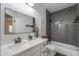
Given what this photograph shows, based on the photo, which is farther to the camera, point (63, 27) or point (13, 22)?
point (63, 27)

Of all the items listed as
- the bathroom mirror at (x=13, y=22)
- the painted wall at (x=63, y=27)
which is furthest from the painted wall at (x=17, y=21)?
the painted wall at (x=63, y=27)

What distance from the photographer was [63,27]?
6.31 feet

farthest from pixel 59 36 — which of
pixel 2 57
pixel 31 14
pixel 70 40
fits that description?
pixel 2 57

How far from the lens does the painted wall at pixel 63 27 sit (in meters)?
1.85

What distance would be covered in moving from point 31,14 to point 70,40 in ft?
4.89

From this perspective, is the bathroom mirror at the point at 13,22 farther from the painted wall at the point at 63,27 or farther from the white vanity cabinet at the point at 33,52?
the painted wall at the point at 63,27

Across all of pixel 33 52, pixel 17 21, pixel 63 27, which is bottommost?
pixel 33 52

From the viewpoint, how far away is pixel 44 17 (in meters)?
1.83

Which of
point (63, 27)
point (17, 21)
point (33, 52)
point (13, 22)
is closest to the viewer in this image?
point (33, 52)

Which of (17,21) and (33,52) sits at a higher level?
(17,21)

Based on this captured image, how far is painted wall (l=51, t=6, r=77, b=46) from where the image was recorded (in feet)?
6.06

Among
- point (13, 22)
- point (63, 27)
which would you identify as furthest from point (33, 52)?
point (63, 27)

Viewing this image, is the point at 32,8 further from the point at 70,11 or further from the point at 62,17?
the point at 70,11

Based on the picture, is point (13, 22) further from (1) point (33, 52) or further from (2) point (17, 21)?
(1) point (33, 52)
